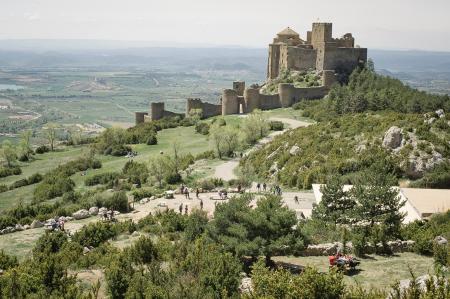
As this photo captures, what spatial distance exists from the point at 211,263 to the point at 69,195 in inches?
927

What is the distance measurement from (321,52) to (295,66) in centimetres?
396

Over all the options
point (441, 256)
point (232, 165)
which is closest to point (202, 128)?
point (232, 165)

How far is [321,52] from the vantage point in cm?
6241

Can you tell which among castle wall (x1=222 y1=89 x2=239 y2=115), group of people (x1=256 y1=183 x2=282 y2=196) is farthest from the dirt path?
castle wall (x1=222 y1=89 x2=239 y2=115)

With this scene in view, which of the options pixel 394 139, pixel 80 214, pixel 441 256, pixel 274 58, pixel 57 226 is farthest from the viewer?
pixel 274 58

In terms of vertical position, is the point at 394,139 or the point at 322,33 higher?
the point at 322,33

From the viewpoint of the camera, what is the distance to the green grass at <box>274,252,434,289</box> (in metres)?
16.0

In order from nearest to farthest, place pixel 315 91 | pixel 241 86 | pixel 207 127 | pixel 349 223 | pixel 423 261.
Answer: pixel 423 261, pixel 349 223, pixel 207 127, pixel 315 91, pixel 241 86

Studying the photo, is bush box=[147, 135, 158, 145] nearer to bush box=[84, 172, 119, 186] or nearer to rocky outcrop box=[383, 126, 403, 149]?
bush box=[84, 172, 119, 186]

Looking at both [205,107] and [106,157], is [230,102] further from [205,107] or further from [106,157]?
[106,157]

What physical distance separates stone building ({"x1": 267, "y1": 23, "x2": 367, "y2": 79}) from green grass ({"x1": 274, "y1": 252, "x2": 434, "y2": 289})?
46.1 meters

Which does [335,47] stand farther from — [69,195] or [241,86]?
[69,195]

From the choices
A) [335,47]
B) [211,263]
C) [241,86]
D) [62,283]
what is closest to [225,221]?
[211,263]

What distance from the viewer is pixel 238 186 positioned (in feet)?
105
